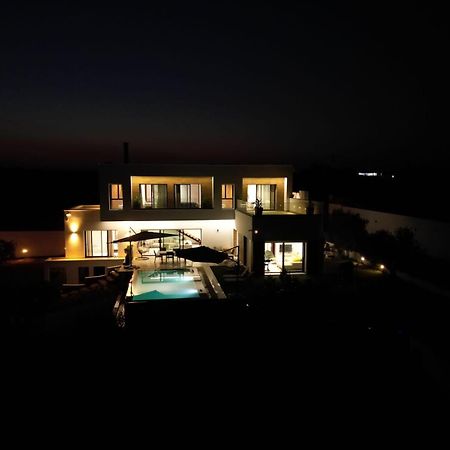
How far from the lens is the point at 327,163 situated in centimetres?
7588

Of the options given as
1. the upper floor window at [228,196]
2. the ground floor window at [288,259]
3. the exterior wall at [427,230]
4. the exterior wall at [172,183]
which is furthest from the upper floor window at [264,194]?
the exterior wall at [427,230]

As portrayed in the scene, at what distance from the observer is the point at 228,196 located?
2245 centimetres

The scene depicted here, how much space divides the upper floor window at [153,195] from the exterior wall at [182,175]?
668 millimetres

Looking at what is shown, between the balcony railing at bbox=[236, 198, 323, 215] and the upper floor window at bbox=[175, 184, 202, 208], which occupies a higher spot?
the upper floor window at bbox=[175, 184, 202, 208]

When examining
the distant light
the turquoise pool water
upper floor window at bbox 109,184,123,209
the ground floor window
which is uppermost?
the distant light

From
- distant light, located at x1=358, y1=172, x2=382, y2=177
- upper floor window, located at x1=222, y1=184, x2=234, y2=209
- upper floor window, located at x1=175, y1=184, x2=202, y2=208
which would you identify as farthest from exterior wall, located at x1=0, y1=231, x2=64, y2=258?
distant light, located at x1=358, y1=172, x2=382, y2=177

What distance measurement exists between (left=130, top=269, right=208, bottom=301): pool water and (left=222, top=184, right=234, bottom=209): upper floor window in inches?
240

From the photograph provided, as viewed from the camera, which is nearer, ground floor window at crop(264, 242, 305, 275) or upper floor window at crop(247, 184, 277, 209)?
ground floor window at crop(264, 242, 305, 275)

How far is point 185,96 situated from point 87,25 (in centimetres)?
928

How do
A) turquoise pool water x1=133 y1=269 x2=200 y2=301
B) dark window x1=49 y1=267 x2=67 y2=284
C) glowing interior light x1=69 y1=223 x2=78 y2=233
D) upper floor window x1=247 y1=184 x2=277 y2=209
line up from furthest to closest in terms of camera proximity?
upper floor window x1=247 y1=184 x2=277 y2=209, glowing interior light x1=69 y1=223 x2=78 y2=233, dark window x1=49 y1=267 x2=67 y2=284, turquoise pool water x1=133 y1=269 x2=200 y2=301

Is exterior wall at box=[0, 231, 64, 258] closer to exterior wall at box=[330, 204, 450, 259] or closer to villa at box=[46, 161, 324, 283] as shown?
villa at box=[46, 161, 324, 283]

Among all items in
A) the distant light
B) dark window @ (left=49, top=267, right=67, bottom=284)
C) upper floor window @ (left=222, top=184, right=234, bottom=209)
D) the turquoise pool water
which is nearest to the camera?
the turquoise pool water

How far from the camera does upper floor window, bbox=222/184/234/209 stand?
73.3ft

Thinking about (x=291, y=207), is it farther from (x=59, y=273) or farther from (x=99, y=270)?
(x=59, y=273)
